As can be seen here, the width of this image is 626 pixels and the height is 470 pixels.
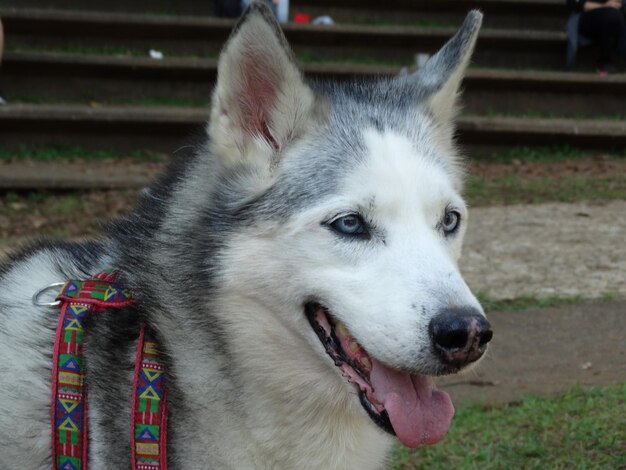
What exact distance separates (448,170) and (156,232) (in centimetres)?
101

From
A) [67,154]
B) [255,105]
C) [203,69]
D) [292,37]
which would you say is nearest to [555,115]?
[292,37]

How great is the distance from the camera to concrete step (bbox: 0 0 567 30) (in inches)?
482

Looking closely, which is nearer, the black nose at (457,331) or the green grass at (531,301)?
the black nose at (457,331)

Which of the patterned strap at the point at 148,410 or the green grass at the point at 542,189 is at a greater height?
the patterned strap at the point at 148,410

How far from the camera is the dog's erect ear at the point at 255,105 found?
2.91 m

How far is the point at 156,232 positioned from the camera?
2.99m

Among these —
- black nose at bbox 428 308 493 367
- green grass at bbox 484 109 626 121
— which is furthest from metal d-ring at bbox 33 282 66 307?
green grass at bbox 484 109 626 121

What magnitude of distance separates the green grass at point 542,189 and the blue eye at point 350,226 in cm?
565

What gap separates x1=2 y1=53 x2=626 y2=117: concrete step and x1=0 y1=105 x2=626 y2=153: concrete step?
631 mm

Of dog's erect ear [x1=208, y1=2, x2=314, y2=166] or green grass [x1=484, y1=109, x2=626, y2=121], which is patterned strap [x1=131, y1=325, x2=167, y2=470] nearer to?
dog's erect ear [x1=208, y1=2, x2=314, y2=166]

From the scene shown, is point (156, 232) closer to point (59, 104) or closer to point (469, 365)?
point (469, 365)

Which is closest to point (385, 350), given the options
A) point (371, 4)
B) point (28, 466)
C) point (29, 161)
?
point (28, 466)

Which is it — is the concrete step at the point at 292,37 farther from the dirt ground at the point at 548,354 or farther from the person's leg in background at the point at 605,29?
the dirt ground at the point at 548,354

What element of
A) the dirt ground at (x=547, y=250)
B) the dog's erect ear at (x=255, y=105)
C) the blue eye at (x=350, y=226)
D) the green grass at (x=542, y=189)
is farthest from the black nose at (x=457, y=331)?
the green grass at (x=542, y=189)
